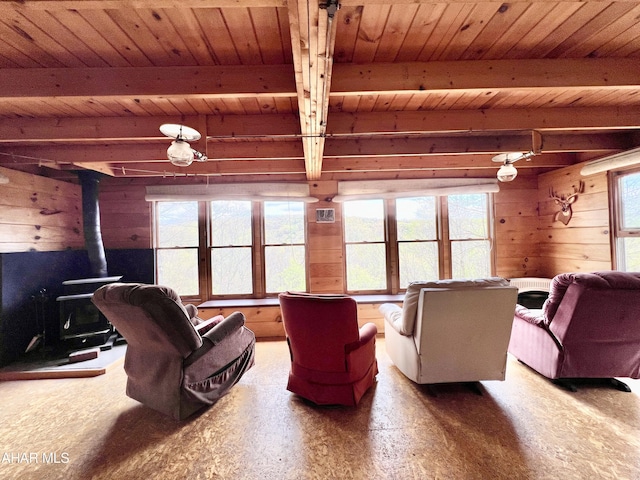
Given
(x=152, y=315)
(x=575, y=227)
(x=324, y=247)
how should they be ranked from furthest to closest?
(x=324, y=247), (x=575, y=227), (x=152, y=315)

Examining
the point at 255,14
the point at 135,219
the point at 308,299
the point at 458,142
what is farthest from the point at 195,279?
the point at 458,142

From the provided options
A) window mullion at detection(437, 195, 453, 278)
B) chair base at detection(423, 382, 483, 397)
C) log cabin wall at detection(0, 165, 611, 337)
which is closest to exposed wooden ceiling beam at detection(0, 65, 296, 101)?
log cabin wall at detection(0, 165, 611, 337)

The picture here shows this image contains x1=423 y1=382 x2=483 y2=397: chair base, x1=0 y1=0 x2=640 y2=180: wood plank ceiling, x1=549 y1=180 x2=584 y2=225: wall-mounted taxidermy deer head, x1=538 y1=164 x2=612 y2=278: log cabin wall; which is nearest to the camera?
x1=0 y1=0 x2=640 y2=180: wood plank ceiling

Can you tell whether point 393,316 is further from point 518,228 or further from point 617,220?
point 617,220

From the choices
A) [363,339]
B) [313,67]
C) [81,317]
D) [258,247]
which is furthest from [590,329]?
[81,317]

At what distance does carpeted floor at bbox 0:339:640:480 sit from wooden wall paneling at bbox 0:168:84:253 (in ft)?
5.70

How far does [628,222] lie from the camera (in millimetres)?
3018

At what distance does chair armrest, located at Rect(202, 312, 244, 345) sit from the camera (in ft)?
6.85

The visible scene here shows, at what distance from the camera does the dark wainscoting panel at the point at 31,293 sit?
106 inches

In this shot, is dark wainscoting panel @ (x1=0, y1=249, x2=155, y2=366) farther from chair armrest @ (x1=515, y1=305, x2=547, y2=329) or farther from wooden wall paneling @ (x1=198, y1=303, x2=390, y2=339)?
chair armrest @ (x1=515, y1=305, x2=547, y2=329)

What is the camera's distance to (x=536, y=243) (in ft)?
13.3

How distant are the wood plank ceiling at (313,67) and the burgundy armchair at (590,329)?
1.43m

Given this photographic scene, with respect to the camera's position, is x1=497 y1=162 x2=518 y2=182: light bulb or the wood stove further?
the wood stove

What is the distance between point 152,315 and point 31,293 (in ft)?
7.75
